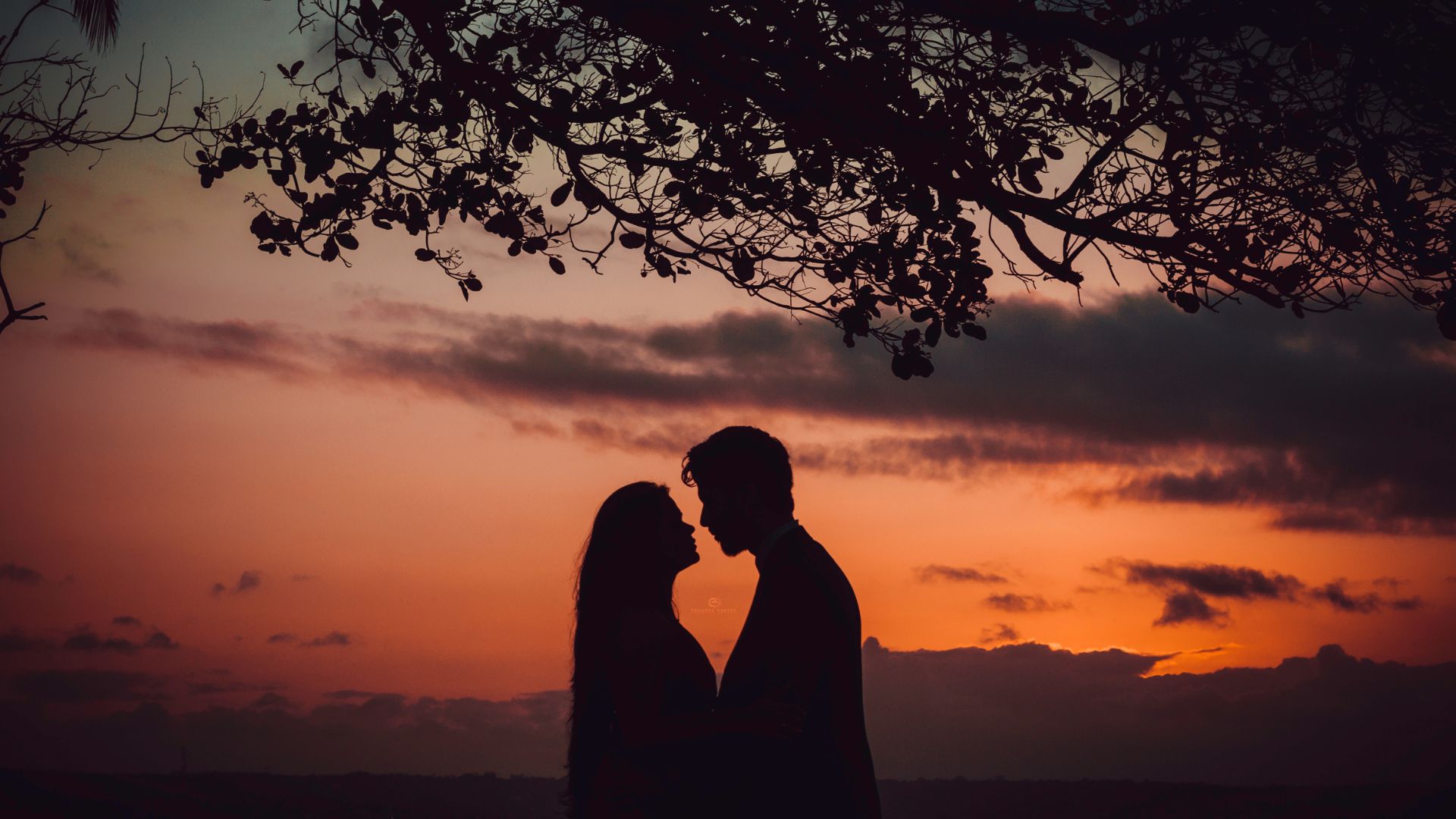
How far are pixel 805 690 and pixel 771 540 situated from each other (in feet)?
2.28

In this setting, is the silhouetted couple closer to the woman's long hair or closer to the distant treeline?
the woman's long hair

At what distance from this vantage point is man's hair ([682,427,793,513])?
5.25 metres

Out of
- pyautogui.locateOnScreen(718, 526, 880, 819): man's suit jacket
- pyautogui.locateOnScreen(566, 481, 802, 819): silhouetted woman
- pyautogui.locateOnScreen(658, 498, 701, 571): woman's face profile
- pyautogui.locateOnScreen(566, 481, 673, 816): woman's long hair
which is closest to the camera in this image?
pyautogui.locateOnScreen(718, 526, 880, 819): man's suit jacket

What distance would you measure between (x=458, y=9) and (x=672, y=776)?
5915 millimetres

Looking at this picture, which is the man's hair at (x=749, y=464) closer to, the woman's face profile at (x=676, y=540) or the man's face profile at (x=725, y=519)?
the man's face profile at (x=725, y=519)

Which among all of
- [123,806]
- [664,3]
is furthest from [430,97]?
[123,806]

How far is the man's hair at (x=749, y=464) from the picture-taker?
5.25 metres

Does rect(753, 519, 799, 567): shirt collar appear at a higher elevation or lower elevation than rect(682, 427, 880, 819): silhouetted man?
higher

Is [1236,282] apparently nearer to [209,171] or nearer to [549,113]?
[549,113]

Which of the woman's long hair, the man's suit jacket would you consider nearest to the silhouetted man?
the man's suit jacket

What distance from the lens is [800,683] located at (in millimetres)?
4719

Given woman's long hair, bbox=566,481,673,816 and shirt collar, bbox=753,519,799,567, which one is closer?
shirt collar, bbox=753,519,799,567

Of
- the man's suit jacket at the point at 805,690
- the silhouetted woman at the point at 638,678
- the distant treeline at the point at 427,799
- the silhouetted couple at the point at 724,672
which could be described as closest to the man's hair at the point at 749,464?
the silhouetted couple at the point at 724,672

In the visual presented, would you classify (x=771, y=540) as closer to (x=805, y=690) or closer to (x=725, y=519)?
(x=725, y=519)
